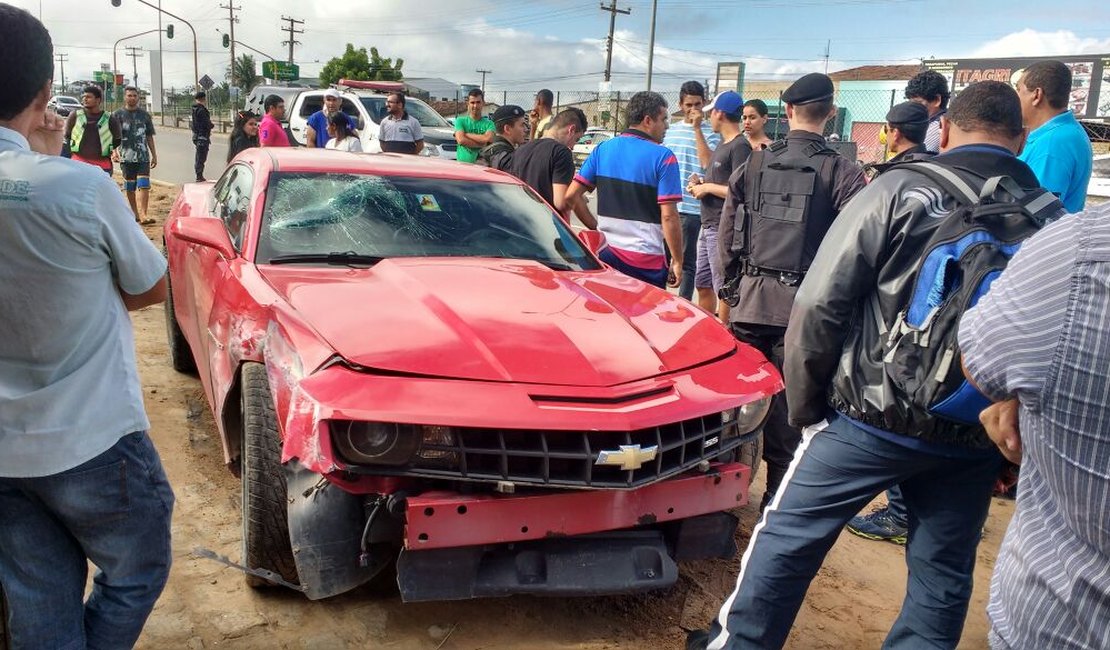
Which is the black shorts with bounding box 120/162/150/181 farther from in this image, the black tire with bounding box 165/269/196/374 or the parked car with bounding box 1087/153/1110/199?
the parked car with bounding box 1087/153/1110/199

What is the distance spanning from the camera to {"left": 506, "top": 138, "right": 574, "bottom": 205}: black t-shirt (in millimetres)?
5758

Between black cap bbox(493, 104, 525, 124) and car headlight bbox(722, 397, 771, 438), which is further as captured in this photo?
black cap bbox(493, 104, 525, 124)

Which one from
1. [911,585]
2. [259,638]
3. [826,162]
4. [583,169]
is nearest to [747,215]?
Answer: [826,162]

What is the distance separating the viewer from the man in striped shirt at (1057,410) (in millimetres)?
1266

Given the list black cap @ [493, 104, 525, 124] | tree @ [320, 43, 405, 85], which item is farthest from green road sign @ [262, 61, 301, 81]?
black cap @ [493, 104, 525, 124]

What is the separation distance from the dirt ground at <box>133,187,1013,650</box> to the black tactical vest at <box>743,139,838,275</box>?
125cm

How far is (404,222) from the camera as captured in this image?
3.88 meters

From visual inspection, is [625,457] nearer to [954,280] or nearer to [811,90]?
[954,280]

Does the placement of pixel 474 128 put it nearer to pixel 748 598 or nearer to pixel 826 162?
pixel 826 162

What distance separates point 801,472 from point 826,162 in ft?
5.81

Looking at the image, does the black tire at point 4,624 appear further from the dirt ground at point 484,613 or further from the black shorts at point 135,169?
the black shorts at point 135,169

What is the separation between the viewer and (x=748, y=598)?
246cm

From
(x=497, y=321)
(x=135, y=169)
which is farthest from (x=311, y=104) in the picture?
(x=497, y=321)

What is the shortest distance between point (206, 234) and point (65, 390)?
71.1 inches
